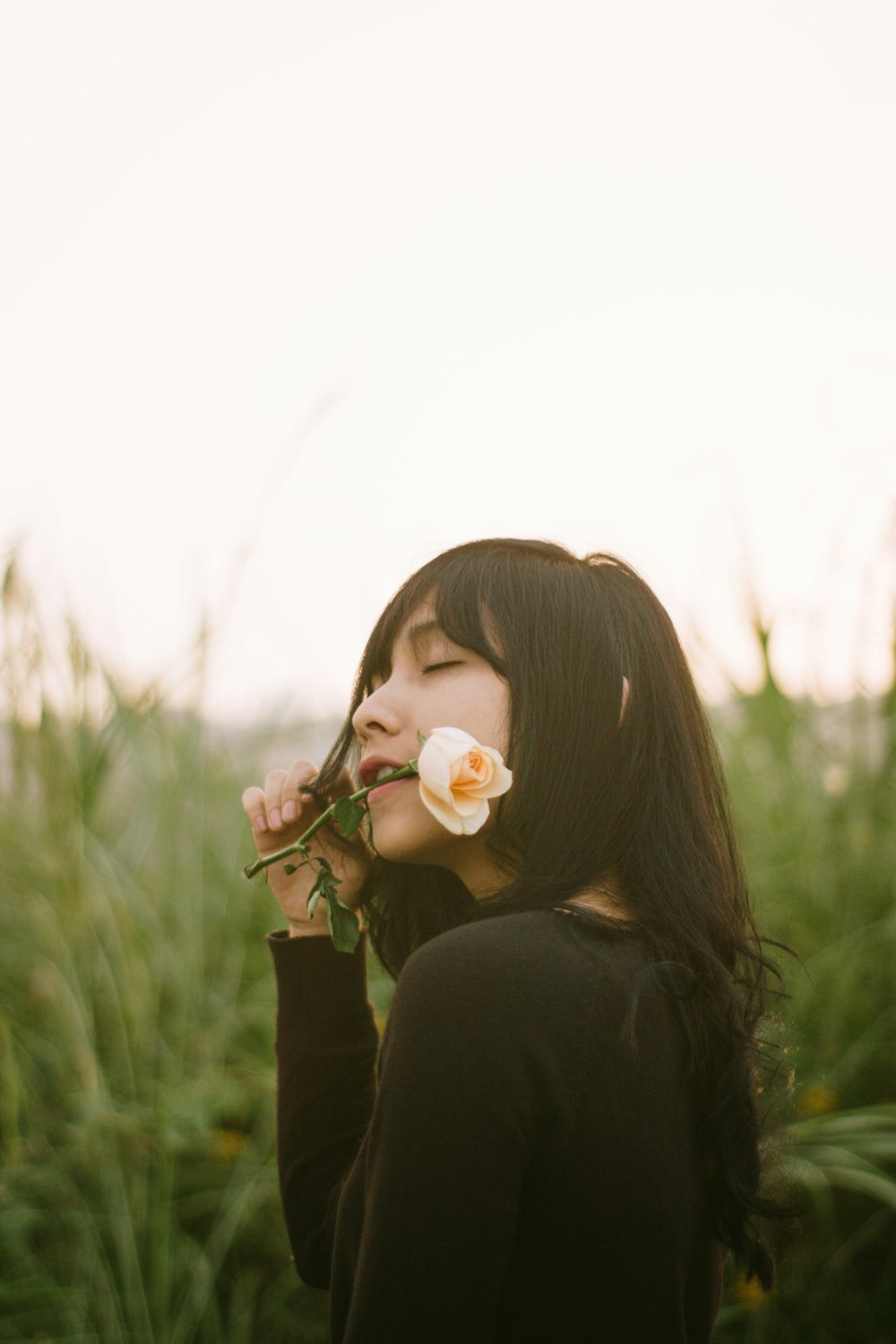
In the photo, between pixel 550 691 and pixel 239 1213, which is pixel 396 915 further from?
pixel 239 1213

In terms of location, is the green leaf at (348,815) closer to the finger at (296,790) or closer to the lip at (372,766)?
the lip at (372,766)

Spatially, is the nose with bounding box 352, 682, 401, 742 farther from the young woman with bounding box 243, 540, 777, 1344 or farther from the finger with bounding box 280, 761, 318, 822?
the finger with bounding box 280, 761, 318, 822

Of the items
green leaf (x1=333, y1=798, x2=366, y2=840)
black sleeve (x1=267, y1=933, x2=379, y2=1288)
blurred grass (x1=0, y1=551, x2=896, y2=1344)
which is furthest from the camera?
blurred grass (x1=0, y1=551, x2=896, y2=1344)

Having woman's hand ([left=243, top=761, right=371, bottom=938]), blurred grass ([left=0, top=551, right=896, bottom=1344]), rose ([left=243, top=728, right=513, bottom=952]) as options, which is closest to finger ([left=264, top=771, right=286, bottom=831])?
woman's hand ([left=243, top=761, right=371, bottom=938])

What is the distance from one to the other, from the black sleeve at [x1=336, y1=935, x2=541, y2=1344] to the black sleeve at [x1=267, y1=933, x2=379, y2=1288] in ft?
1.54

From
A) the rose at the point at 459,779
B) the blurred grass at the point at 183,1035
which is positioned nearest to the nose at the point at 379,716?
the rose at the point at 459,779

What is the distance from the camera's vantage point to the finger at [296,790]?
1254mm

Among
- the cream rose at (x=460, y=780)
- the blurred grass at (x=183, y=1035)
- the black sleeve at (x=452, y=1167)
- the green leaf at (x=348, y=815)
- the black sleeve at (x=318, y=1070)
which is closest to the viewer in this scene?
the black sleeve at (x=452, y=1167)

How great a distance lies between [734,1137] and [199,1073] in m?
1.46

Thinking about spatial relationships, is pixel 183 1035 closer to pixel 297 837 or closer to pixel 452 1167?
pixel 297 837

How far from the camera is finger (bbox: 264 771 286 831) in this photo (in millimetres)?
1260

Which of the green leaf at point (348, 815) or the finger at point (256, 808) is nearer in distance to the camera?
the green leaf at point (348, 815)

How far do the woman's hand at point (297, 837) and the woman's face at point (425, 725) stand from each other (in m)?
0.24

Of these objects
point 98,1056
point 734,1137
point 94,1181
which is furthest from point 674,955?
point 98,1056
